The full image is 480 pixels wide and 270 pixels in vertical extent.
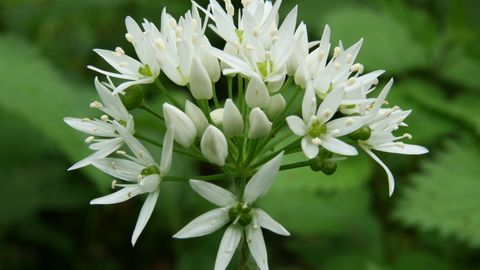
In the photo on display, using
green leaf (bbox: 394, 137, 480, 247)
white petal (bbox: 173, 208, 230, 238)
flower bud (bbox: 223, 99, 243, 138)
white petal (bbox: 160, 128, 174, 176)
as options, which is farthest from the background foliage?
flower bud (bbox: 223, 99, 243, 138)

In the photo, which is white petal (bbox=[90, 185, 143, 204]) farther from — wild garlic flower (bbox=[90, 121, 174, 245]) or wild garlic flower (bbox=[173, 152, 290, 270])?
wild garlic flower (bbox=[173, 152, 290, 270])

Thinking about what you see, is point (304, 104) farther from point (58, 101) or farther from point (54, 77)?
Answer: point (54, 77)

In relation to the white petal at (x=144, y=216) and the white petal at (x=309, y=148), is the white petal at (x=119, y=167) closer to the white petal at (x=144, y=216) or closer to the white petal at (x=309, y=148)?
the white petal at (x=144, y=216)

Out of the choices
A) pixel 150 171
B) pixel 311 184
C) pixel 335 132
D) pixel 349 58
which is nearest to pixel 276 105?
pixel 335 132

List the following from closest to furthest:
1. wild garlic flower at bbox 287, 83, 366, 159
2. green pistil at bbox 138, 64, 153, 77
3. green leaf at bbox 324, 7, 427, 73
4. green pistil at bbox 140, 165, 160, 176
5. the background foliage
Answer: wild garlic flower at bbox 287, 83, 366, 159, green pistil at bbox 140, 165, 160, 176, green pistil at bbox 138, 64, 153, 77, the background foliage, green leaf at bbox 324, 7, 427, 73

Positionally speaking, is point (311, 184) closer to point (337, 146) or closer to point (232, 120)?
point (337, 146)

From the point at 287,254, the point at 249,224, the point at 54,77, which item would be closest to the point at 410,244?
the point at 287,254
